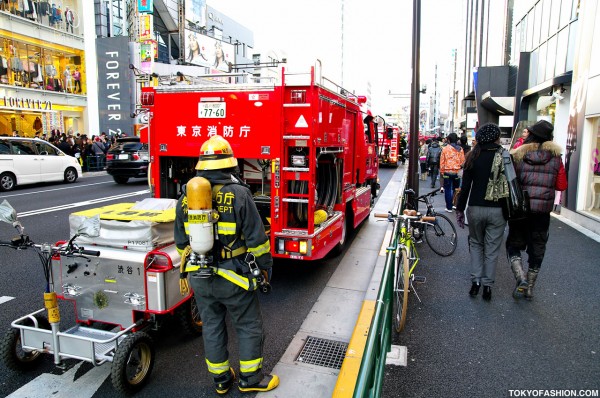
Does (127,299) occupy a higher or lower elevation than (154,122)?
lower

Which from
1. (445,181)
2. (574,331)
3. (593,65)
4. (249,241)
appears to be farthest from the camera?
(445,181)

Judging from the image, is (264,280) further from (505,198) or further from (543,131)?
(543,131)

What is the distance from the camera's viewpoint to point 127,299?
A: 12.1 ft

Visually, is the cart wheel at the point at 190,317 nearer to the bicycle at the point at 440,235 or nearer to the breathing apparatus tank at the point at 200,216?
the breathing apparatus tank at the point at 200,216

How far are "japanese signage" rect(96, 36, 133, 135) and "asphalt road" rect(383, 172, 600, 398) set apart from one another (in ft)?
93.0

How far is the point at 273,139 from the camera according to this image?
539 centimetres

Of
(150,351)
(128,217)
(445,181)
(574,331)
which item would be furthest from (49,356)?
(445,181)

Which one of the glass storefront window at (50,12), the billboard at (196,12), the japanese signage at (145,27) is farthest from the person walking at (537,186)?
the billboard at (196,12)

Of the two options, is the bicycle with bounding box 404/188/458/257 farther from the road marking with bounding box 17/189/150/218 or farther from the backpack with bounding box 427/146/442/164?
the backpack with bounding box 427/146/442/164

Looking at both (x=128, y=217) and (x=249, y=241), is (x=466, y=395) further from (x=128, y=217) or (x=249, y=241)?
(x=128, y=217)

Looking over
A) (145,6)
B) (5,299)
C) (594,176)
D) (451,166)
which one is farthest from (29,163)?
(145,6)

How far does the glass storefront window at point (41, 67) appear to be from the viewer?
2267cm

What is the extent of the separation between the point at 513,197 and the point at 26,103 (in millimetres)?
25254

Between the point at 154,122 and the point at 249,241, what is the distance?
339cm
